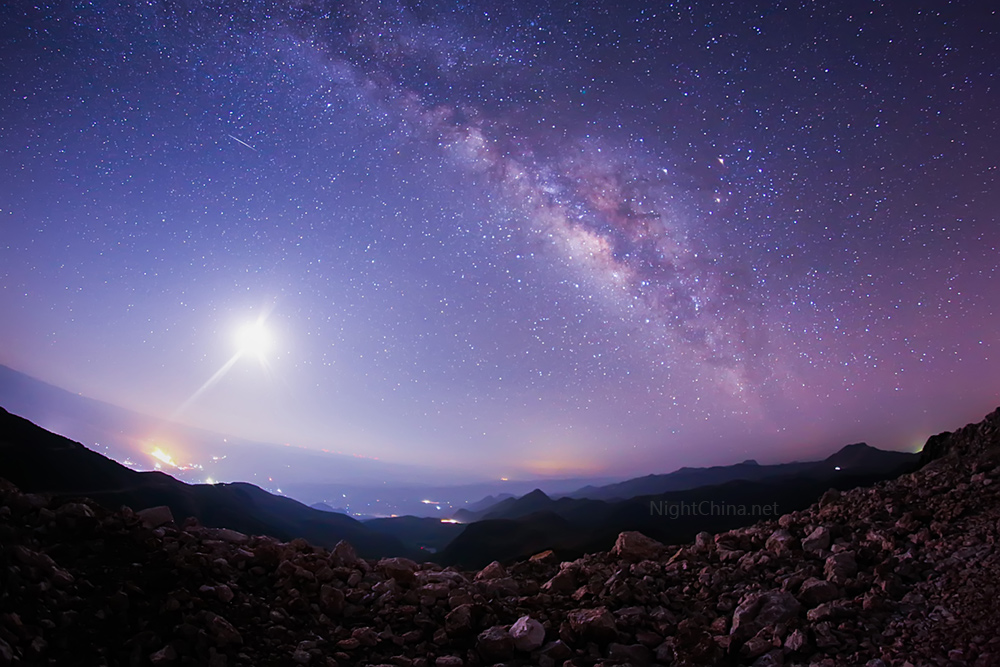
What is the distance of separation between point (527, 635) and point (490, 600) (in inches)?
56.7

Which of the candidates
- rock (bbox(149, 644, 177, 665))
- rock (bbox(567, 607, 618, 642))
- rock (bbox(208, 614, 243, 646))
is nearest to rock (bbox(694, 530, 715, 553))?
rock (bbox(567, 607, 618, 642))

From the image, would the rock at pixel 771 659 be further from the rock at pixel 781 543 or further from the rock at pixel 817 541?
the rock at pixel 817 541

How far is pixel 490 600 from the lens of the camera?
807 centimetres

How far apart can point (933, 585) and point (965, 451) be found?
26.0ft

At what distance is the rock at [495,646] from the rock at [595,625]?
1.20 metres

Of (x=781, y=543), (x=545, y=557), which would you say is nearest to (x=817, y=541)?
(x=781, y=543)

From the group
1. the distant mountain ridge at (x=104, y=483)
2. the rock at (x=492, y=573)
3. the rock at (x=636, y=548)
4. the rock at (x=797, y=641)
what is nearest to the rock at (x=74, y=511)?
the rock at (x=492, y=573)

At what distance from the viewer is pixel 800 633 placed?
254 inches

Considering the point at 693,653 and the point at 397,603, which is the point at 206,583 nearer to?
the point at 397,603

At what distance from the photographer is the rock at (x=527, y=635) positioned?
264 inches

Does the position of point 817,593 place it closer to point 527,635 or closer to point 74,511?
point 527,635

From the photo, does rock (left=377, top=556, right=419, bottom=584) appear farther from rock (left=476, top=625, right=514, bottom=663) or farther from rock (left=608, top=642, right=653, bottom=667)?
rock (left=608, top=642, right=653, bottom=667)

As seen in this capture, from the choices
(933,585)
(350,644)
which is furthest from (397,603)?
(933,585)

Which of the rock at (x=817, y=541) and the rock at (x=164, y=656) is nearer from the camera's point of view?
the rock at (x=164, y=656)
